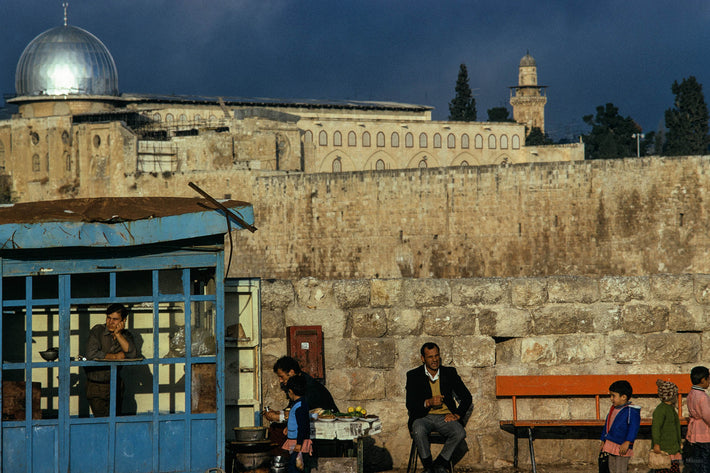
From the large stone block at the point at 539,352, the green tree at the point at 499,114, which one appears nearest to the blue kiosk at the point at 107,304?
the large stone block at the point at 539,352

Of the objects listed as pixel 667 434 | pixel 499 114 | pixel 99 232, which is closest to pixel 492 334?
pixel 667 434

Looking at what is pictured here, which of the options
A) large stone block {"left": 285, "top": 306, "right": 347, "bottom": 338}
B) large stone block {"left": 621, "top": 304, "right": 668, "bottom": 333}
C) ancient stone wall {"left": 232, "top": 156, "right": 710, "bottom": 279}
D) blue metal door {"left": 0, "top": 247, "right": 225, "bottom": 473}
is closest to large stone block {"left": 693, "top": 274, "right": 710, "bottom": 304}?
large stone block {"left": 621, "top": 304, "right": 668, "bottom": 333}

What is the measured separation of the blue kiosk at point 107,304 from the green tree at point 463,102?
64786 millimetres

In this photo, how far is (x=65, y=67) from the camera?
51.5 m

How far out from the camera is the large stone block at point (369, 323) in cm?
955

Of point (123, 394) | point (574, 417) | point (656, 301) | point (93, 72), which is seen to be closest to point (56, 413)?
point (123, 394)

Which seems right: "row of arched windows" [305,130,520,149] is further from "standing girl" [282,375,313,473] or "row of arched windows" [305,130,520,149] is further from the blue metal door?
"standing girl" [282,375,313,473]

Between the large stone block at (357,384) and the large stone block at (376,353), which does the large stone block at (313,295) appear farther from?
the large stone block at (357,384)

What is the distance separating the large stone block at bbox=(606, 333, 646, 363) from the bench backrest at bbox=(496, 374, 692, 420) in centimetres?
15

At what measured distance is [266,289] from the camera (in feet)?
31.1

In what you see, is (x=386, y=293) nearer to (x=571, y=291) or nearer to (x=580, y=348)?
(x=571, y=291)

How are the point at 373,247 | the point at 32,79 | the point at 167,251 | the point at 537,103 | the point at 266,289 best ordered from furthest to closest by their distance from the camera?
the point at 537,103
the point at 32,79
the point at 373,247
the point at 266,289
the point at 167,251

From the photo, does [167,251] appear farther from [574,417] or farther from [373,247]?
[373,247]

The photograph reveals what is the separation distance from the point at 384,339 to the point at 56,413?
253 cm
